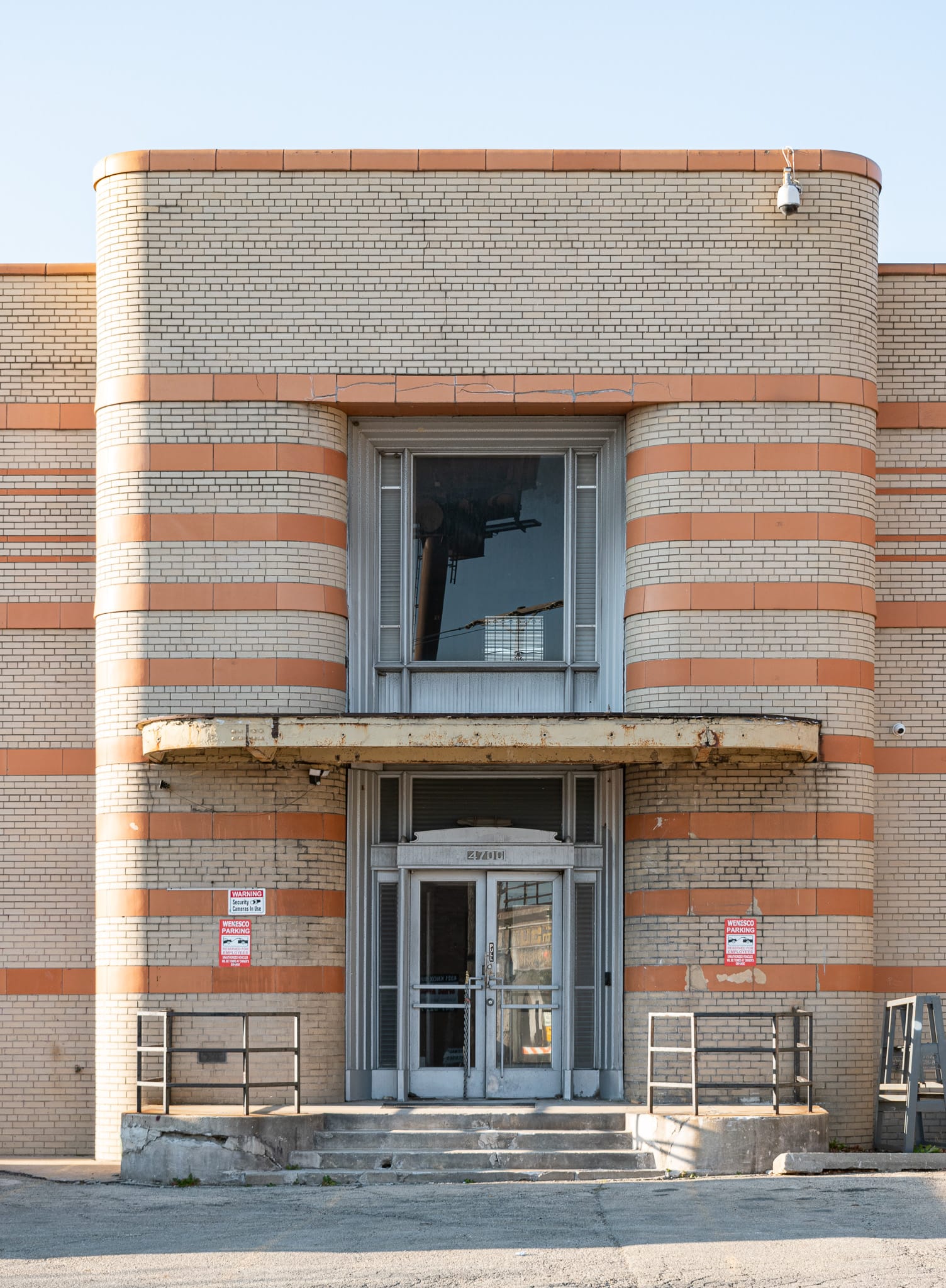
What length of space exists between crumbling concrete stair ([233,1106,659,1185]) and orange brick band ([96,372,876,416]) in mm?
6961

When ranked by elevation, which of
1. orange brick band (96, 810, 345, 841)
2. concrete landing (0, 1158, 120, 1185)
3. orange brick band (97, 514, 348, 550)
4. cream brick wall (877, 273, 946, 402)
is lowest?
concrete landing (0, 1158, 120, 1185)

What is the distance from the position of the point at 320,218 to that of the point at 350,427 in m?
2.13

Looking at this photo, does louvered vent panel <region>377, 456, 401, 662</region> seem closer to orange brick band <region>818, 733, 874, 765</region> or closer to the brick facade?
the brick facade

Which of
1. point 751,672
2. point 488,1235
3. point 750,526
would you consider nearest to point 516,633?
point 751,672

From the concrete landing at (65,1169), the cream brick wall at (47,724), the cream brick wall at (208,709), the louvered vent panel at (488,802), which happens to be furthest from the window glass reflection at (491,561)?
the concrete landing at (65,1169)

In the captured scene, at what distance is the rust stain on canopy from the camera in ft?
50.8

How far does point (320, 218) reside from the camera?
680 inches

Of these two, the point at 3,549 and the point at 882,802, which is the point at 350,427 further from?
A: the point at 882,802

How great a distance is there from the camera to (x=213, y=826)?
54.6ft

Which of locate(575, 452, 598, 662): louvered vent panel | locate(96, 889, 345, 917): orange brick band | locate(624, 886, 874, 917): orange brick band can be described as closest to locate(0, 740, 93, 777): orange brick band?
locate(96, 889, 345, 917): orange brick band

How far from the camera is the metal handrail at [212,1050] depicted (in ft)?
50.8

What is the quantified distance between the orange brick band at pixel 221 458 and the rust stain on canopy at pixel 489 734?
2.72 metres

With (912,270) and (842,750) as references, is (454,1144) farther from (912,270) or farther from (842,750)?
(912,270)

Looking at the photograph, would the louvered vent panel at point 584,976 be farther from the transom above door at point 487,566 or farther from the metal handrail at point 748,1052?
the transom above door at point 487,566
